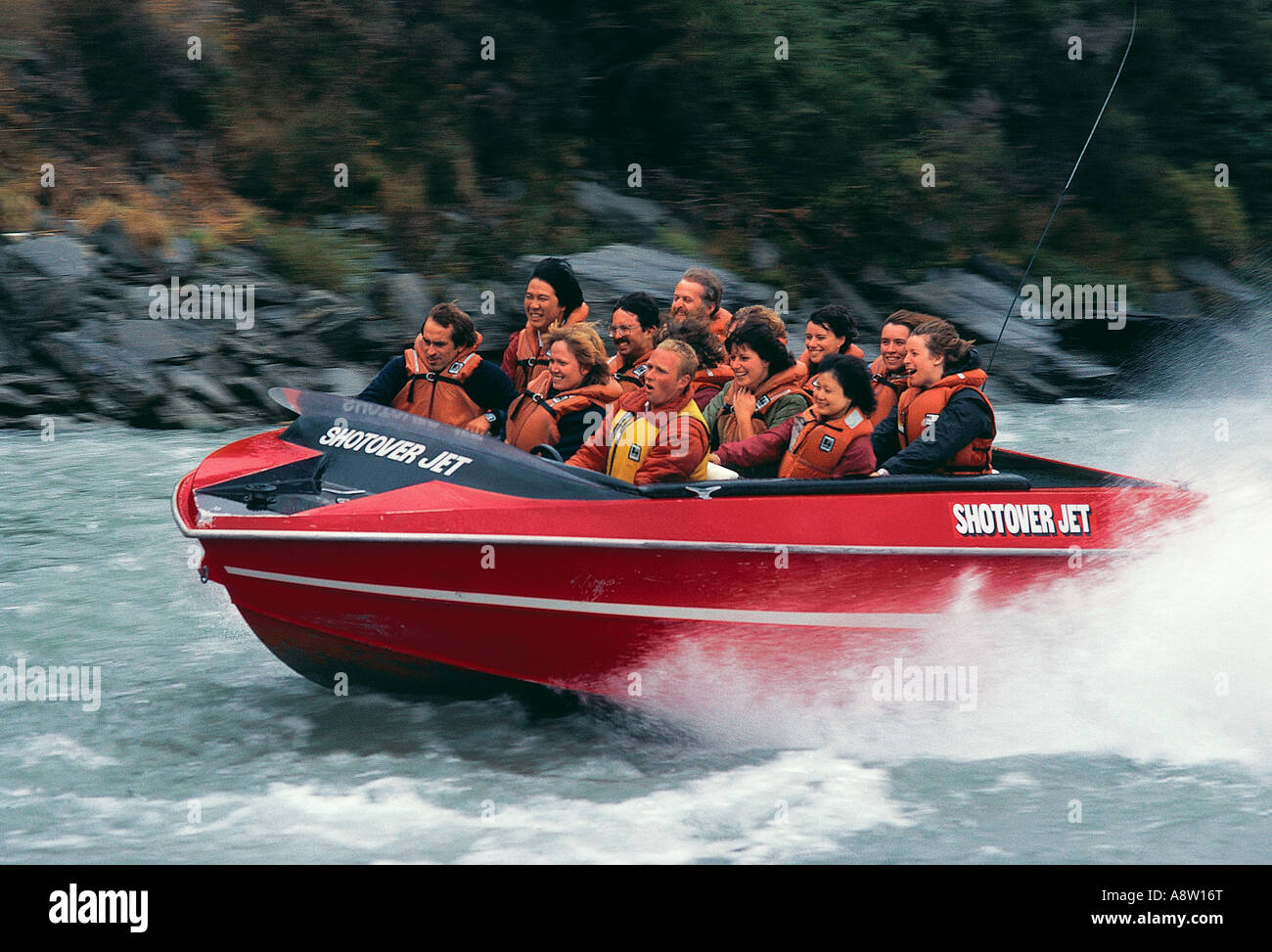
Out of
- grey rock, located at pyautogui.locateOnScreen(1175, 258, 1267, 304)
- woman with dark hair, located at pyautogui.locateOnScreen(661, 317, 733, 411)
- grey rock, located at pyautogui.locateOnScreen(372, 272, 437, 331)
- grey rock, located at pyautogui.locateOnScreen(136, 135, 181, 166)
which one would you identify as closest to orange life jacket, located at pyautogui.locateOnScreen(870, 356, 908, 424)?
woman with dark hair, located at pyautogui.locateOnScreen(661, 317, 733, 411)

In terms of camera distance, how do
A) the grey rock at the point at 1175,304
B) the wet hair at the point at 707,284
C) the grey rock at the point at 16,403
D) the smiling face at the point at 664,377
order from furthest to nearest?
the grey rock at the point at 1175,304 → the grey rock at the point at 16,403 → the wet hair at the point at 707,284 → the smiling face at the point at 664,377

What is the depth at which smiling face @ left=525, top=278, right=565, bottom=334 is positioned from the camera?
5.86 m

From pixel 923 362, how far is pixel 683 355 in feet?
3.10

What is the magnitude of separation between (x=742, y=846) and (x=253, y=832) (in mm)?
1459

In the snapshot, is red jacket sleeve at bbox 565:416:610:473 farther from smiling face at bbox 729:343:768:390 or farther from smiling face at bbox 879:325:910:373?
smiling face at bbox 879:325:910:373

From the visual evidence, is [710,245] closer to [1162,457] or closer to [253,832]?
[1162,457]

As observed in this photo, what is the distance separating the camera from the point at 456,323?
17.7 ft

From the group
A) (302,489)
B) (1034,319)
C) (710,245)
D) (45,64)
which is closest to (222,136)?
(45,64)

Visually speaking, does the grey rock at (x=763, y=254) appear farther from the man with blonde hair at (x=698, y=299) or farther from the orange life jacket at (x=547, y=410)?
the orange life jacket at (x=547, y=410)

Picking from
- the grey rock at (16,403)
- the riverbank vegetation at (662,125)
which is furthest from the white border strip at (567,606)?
the riverbank vegetation at (662,125)

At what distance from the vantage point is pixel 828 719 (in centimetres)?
483

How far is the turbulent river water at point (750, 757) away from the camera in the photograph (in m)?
4.23

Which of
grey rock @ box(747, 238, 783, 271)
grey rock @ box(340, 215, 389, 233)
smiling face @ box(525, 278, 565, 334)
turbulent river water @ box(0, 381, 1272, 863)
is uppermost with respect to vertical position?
grey rock @ box(340, 215, 389, 233)

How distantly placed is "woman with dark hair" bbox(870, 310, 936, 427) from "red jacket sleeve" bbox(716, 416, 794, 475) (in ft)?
1.20
